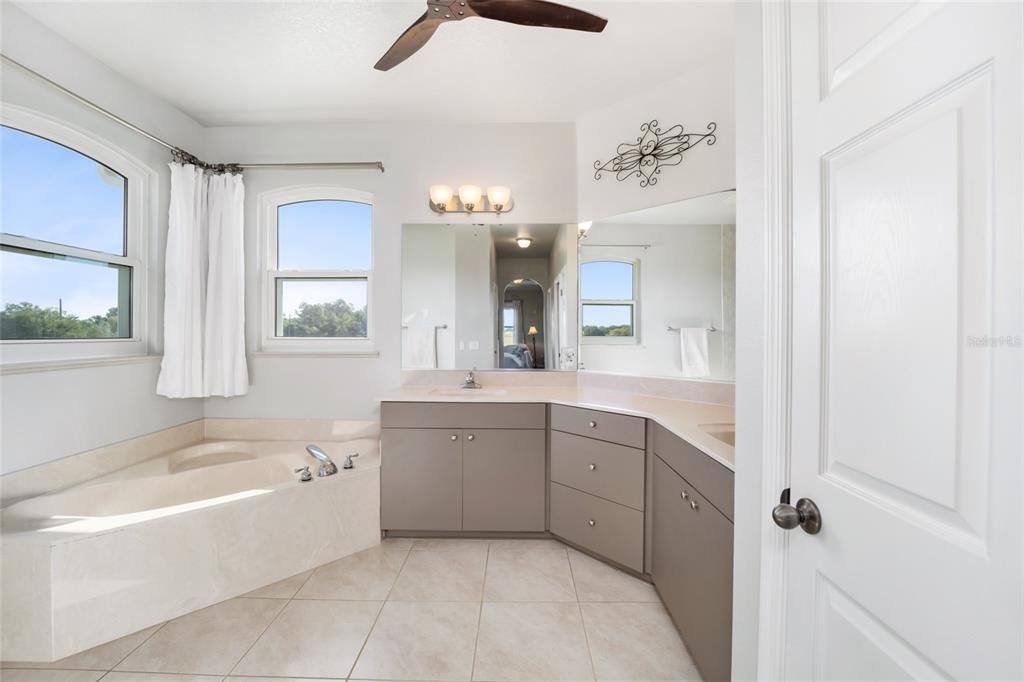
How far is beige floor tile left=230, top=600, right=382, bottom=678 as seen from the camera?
1479 mm

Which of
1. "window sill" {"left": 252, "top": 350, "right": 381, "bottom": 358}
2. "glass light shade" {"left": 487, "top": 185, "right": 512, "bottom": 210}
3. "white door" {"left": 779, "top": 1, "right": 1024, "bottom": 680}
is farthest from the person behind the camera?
"window sill" {"left": 252, "top": 350, "right": 381, "bottom": 358}

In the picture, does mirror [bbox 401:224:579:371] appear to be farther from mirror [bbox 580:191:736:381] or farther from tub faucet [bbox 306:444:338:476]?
tub faucet [bbox 306:444:338:476]

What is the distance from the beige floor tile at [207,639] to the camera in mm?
1497

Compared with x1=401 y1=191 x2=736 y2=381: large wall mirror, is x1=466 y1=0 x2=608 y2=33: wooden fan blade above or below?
above

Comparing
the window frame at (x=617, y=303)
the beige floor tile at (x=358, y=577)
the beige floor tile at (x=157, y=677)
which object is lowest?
the beige floor tile at (x=157, y=677)

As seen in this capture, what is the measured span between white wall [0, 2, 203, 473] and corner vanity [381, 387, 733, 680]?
Answer: 1.46m

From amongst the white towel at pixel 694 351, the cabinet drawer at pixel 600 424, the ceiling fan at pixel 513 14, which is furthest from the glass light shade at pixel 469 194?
the white towel at pixel 694 351

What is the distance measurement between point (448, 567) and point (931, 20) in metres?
2.46

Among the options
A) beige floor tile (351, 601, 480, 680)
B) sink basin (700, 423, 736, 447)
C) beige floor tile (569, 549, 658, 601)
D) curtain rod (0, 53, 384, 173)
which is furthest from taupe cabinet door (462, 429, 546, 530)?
curtain rod (0, 53, 384, 173)

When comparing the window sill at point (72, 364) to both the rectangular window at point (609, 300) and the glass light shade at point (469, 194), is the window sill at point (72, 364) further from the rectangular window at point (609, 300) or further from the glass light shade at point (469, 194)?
the rectangular window at point (609, 300)

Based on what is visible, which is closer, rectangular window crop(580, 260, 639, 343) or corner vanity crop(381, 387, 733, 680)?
corner vanity crop(381, 387, 733, 680)

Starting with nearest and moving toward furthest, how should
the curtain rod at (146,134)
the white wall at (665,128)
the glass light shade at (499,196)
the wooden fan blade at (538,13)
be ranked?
the wooden fan blade at (538,13), the curtain rod at (146,134), the white wall at (665,128), the glass light shade at (499,196)

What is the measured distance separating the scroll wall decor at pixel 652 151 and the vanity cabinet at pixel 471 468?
1.57 metres

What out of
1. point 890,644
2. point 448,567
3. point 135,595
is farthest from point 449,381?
point 890,644
